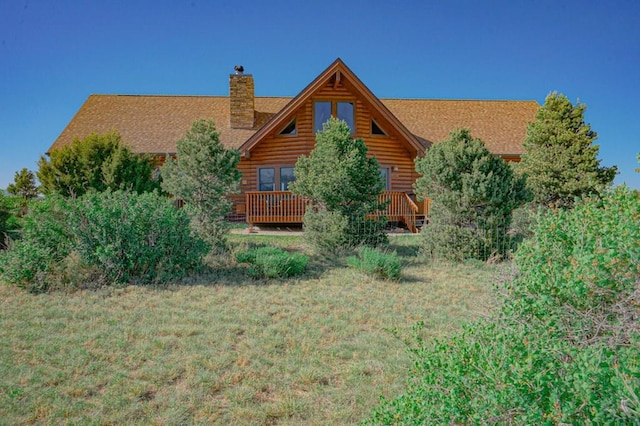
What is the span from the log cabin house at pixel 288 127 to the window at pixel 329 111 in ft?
0.14

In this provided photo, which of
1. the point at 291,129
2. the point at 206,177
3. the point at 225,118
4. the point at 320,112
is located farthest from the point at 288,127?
the point at 206,177

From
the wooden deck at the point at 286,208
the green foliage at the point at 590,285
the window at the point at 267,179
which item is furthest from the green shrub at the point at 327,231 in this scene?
the window at the point at 267,179

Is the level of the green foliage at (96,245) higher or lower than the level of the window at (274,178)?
lower

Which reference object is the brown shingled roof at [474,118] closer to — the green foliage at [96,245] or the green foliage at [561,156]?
the green foliage at [561,156]

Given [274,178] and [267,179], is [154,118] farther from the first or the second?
[274,178]

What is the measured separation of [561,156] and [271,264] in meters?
12.1

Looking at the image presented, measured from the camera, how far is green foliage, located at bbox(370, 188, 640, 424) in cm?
173

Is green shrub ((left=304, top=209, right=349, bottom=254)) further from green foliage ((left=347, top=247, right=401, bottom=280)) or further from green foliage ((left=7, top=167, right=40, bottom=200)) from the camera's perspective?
green foliage ((left=7, top=167, right=40, bottom=200))

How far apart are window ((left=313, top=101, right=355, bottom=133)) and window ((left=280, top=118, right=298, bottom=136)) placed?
90 cm

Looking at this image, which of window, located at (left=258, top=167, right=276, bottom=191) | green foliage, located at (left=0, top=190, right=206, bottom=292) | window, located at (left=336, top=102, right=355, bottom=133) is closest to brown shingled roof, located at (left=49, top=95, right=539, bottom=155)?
window, located at (left=258, top=167, right=276, bottom=191)

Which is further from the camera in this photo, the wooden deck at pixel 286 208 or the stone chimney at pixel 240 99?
the stone chimney at pixel 240 99

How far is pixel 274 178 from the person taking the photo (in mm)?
18156

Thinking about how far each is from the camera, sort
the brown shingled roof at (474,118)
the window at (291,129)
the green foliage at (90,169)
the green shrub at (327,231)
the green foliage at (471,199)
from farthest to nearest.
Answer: the brown shingled roof at (474,118), the window at (291,129), the green foliage at (90,169), the green shrub at (327,231), the green foliage at (471,199)

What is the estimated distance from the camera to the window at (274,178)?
18.1m
